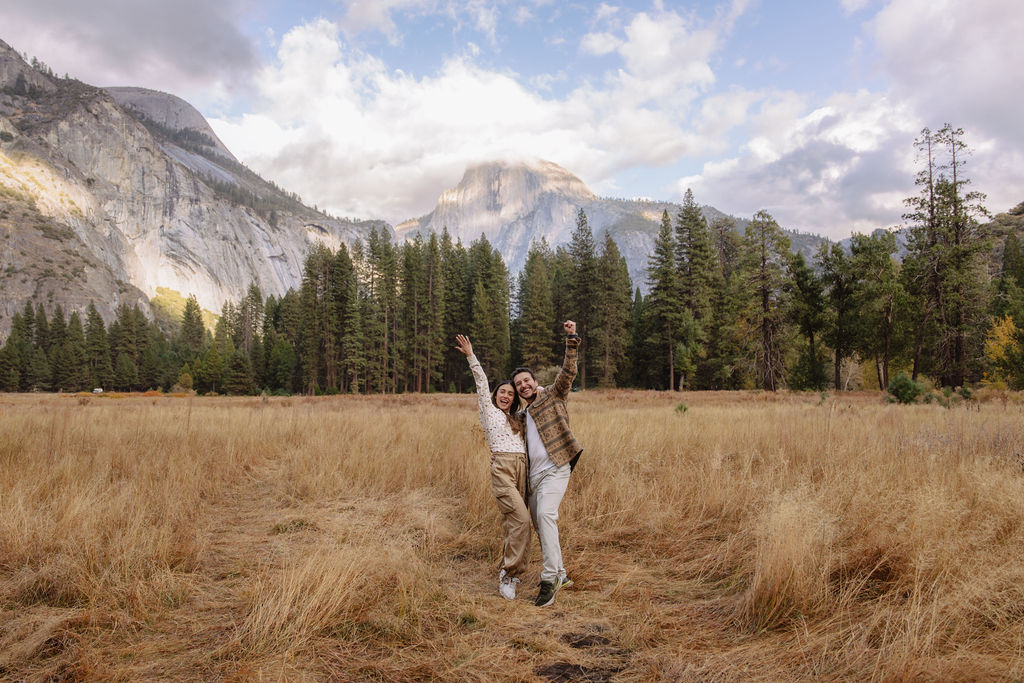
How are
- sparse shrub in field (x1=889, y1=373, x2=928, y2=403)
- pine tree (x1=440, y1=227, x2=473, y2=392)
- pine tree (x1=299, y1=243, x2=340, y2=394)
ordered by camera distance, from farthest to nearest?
pine tree (x1=440, y1=227, x2=473, y2=392) < pine tree (x1=299, y1=243, x2=340, y2=394) < sparse shrub in field (x1=889, y1=373, x2=928, y2=403)

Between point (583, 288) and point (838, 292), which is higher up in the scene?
point (583, 288)

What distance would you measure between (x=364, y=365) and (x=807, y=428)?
4240cm

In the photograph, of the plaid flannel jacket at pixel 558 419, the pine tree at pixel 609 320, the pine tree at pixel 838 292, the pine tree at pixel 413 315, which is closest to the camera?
the plaid flannel jacket at pixel 558 419

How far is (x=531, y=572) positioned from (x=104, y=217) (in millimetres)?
183720

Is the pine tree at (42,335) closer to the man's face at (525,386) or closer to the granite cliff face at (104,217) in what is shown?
the granite cliff face at (104,217)

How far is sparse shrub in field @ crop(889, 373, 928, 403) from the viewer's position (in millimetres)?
16344

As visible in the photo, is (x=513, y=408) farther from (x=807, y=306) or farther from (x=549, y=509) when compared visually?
(x=807, y=306)

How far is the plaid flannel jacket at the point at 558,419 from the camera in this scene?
4008mm

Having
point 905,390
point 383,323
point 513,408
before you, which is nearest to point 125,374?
point 383,323

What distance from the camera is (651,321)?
4281 cm

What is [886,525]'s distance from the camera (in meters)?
4.01

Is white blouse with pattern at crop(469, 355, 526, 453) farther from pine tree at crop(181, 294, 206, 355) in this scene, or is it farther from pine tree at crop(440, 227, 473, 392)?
pine tree at crop(181, 294, 206, 355)

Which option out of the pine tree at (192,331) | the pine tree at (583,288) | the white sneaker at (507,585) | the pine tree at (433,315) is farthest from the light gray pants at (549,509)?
the pine tree at (192,331)

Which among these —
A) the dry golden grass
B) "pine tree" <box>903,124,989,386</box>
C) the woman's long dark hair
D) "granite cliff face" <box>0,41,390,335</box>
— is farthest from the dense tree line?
"granite cliff face" <box>0,41,390,335</box>
